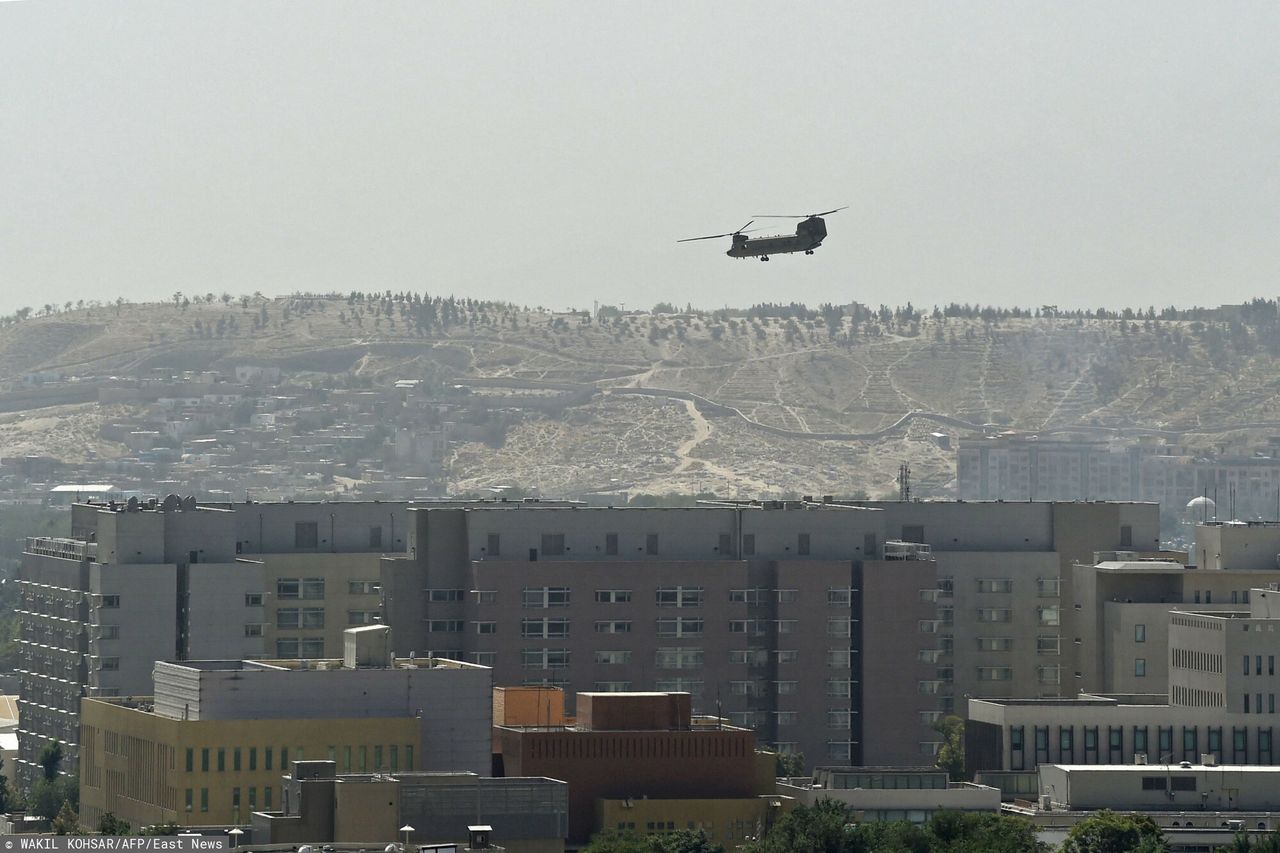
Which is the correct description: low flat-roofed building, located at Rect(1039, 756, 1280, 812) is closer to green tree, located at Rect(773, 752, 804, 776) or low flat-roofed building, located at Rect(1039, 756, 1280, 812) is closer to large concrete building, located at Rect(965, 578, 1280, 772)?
large concrete building, located at Rect(965, 578, 1280, 772)

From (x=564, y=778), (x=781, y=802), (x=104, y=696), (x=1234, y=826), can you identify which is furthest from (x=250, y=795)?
(x=104, y=696)

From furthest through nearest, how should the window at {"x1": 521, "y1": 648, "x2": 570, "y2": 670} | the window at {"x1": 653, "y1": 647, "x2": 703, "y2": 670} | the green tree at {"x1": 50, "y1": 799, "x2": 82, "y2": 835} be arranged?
the window at {"x1": 653, "y1": 647, "x2": 703, "y2": 670} → the window at {"x1": 521, "y1": 648, "x2": 570, "y2": 670} → the green tree at {"x1": 50, "y1": 799, "x2": 82, "y2": 835}

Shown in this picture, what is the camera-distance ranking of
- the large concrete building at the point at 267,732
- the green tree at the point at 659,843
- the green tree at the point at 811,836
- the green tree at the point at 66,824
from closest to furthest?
1. the green tree at the point at 659,843
2. the green tree at the point at 66,824
3. the green tree at the point at 811,836
4. the large concrete building at the point at 267,732

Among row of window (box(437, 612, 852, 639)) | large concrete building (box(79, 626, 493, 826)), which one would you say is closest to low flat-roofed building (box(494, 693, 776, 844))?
large concrete building (box(79, 626, 493, 826))

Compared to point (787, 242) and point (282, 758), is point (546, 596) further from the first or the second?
point (282, 758)

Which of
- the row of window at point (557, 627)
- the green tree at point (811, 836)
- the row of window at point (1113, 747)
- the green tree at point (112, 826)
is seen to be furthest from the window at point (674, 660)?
the green tree at point (112, 826)

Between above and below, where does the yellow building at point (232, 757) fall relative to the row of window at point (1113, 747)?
above

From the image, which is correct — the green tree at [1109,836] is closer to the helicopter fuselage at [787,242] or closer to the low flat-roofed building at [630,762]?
the low flat-roofed building at [630,762]
